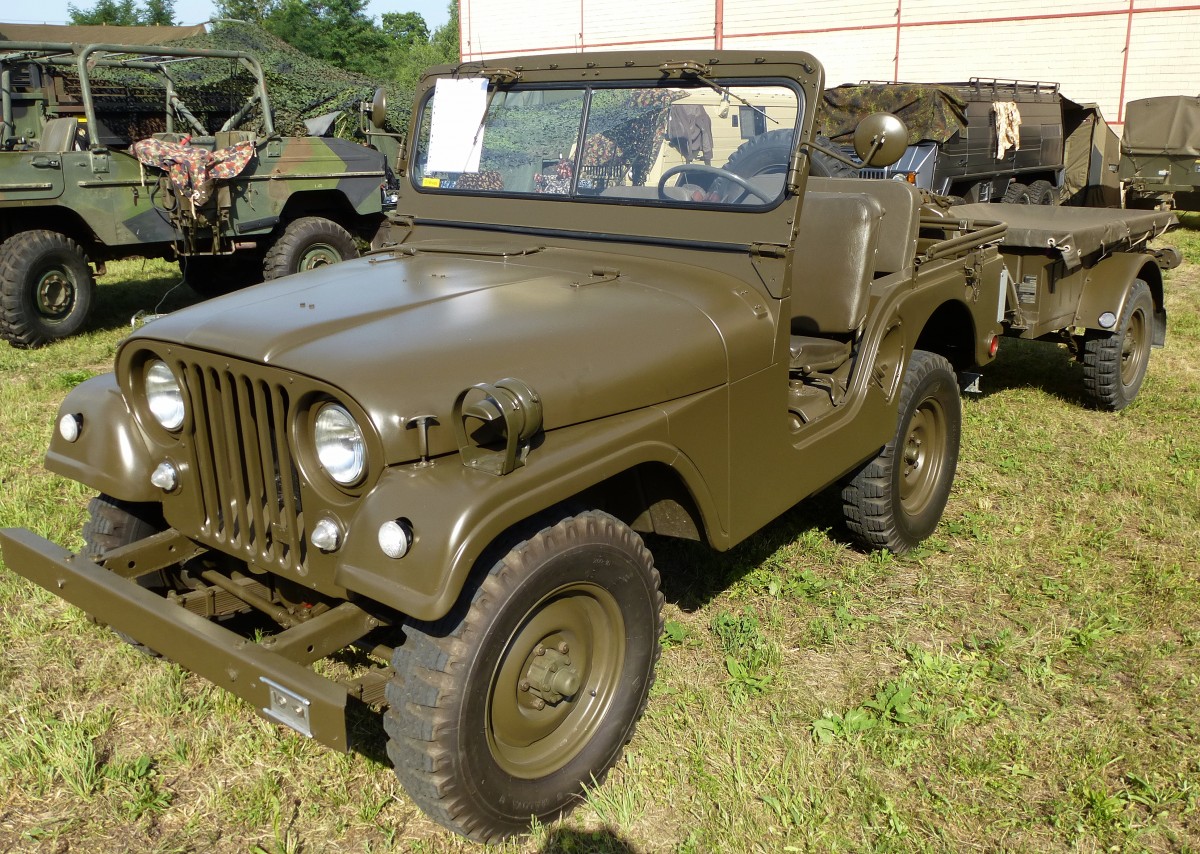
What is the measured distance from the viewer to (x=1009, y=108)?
12391mm

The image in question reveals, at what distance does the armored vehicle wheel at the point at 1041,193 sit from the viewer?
13.6 m

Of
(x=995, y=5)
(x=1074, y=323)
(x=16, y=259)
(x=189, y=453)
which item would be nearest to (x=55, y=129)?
(x=16, y=259)

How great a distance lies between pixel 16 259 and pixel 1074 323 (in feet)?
23.8

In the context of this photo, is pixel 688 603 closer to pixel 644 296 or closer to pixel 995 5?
pixel 644 296

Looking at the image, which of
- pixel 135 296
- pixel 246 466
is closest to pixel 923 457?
pixel 246 466

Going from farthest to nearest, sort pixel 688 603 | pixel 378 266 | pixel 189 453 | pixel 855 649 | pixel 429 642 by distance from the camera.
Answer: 1. pixel 688 603
2. pixel 855 649
3. pixel 378 266
4. pixel 189 453
5. pixel 429 642

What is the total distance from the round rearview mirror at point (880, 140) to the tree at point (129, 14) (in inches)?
1546

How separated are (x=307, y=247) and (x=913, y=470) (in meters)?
6.28

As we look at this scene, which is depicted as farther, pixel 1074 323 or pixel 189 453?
pixel 1074 323

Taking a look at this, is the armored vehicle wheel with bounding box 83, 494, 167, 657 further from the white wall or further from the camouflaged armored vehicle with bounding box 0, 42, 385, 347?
the white wall

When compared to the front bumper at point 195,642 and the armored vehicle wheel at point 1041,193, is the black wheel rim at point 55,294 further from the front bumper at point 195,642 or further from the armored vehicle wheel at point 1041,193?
the armored vehicle wheel at point 1041,193

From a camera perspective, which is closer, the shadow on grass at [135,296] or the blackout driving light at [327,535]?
the blackout driving light at [327,535]

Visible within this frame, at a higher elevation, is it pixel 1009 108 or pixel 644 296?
pixel 1009 108

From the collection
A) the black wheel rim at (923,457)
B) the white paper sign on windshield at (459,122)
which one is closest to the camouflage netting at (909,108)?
the black wheel rim at (923,457)
